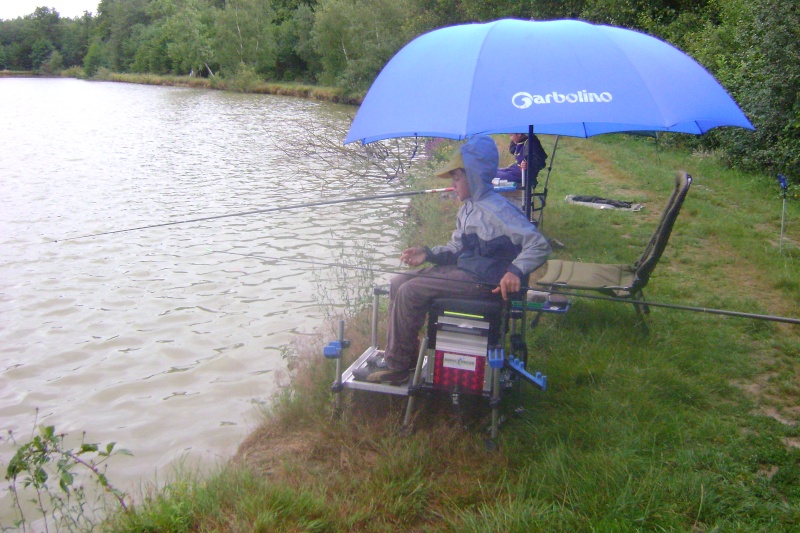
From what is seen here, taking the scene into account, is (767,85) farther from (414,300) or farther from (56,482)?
(56,482)

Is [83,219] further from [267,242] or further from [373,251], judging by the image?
[373,251]

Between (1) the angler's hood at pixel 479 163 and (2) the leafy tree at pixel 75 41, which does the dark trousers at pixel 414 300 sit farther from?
(2) the leafy tree at pixel 75 41

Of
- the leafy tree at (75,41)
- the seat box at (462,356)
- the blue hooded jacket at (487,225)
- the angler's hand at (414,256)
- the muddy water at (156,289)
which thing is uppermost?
the leafy tree at (75,41)

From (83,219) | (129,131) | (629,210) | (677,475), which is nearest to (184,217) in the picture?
(83,219)

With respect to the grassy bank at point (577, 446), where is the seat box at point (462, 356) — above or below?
above

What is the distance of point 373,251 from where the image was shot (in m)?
9.27

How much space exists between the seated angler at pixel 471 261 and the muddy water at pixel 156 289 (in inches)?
65.8

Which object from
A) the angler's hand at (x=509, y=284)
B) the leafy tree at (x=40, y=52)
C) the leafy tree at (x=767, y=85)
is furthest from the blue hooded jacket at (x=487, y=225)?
the leafy tree at (x=40, y=52)

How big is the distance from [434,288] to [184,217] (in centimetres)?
888

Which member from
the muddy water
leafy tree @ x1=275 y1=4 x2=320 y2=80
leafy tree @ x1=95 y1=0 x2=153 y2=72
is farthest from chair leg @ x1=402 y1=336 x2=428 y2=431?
leafy tree @ x1=95 y1=0 x2=153 y2=72

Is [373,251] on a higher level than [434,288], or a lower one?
lower

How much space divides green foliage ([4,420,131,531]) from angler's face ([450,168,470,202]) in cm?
225

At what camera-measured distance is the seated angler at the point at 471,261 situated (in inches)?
149

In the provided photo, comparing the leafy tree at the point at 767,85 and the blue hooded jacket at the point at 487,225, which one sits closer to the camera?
the blue hooded jacket at the point at 487,225
